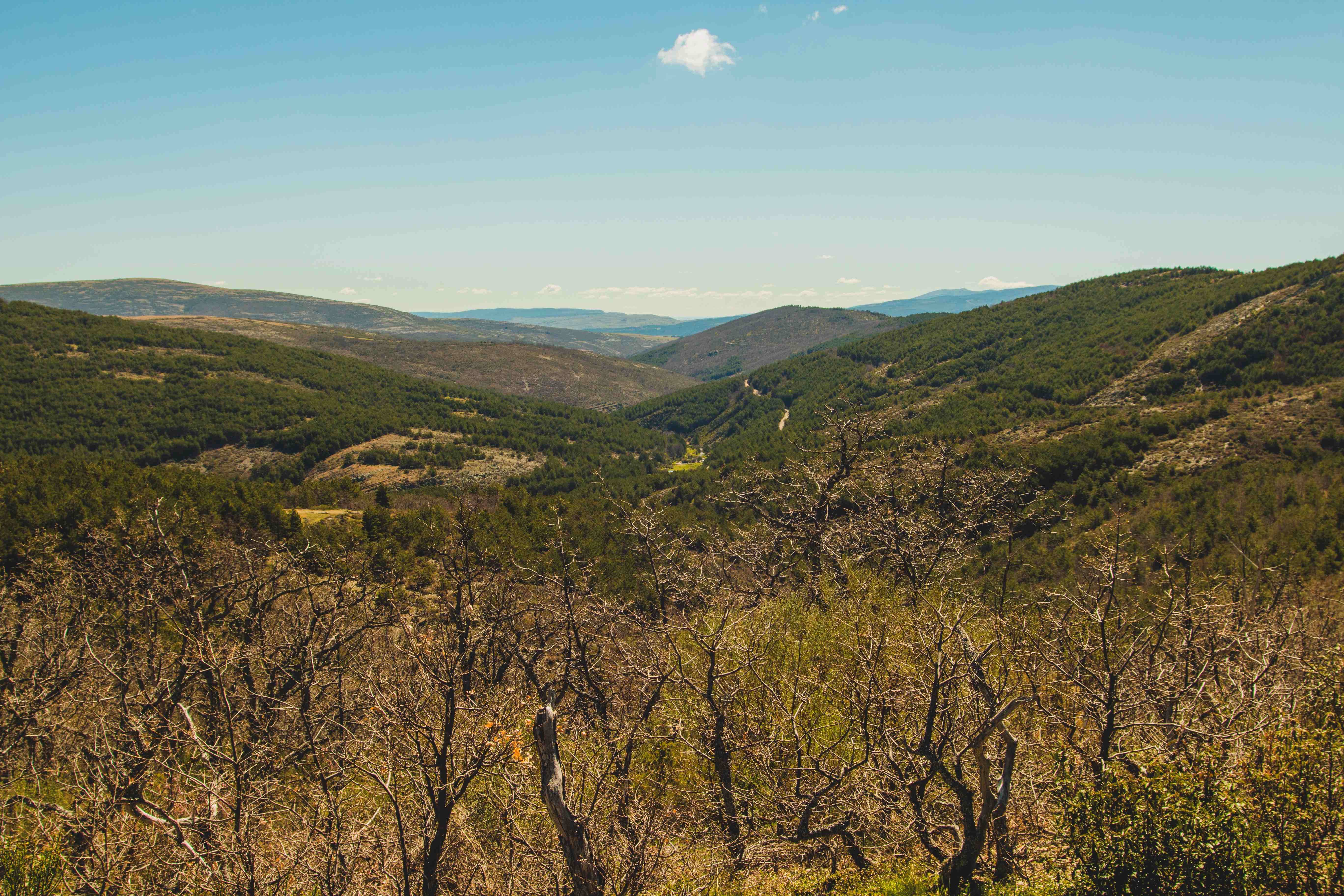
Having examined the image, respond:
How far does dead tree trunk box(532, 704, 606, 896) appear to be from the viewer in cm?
Answer: 680

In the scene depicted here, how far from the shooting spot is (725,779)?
11133 mm

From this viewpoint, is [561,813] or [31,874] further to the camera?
[561,813]

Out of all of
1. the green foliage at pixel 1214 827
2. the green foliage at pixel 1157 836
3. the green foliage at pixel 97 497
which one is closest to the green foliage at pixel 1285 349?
the green foliage at pixel 1214 827

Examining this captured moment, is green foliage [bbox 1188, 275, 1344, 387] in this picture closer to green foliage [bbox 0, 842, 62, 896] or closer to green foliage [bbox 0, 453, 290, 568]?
green foliage [bbox 0, 842, 62, 896]

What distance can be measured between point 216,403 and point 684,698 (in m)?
132

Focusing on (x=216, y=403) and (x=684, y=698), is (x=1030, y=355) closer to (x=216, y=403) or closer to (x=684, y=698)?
(x=684, y=698)

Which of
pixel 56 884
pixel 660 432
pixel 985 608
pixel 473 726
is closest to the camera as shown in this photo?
pixel 56 884

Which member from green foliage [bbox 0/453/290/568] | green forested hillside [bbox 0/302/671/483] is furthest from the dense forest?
green forested hillside [bbox 0/302/671/483]

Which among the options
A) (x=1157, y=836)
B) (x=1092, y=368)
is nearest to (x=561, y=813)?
(x=1157, y=836)

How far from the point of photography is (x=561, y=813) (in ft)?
22.2

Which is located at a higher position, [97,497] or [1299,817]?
[1299,817]

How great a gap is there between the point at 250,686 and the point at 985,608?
1938 cm

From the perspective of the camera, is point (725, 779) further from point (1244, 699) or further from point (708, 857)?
point (1244, 699)

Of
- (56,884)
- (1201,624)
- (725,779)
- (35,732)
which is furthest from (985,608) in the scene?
(35,732)
